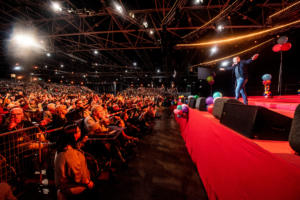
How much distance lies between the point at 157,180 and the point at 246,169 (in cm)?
173

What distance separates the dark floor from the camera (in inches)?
75.9

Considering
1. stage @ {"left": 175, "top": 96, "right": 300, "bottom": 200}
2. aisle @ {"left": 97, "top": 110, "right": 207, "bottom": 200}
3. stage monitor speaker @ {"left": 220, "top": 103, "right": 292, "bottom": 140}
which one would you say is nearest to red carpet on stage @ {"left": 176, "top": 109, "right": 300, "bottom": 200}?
stage @ {"left": 175, "top": 96, "right": 300, "bottom": 200}

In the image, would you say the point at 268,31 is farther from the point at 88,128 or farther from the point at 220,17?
the point at 88,128

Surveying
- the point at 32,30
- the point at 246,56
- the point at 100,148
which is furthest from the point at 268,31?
the point at 32,30

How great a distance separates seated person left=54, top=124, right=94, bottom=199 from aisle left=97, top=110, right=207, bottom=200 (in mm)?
751

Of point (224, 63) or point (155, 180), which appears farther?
point (224, 63)

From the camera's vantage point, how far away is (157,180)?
223 centimetres

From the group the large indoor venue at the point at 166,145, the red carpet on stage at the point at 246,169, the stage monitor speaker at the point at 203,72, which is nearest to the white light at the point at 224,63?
the large indoor venue at the point at 166,145

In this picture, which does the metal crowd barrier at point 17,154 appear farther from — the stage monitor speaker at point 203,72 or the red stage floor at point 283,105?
the stage monitor speaker at point 203,72

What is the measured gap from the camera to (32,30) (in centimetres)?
592

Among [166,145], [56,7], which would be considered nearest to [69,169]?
[166,145]

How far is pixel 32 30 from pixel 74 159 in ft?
26.8

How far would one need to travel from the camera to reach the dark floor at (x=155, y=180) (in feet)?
6.33

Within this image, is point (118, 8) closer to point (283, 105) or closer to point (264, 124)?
point (264, 124)
